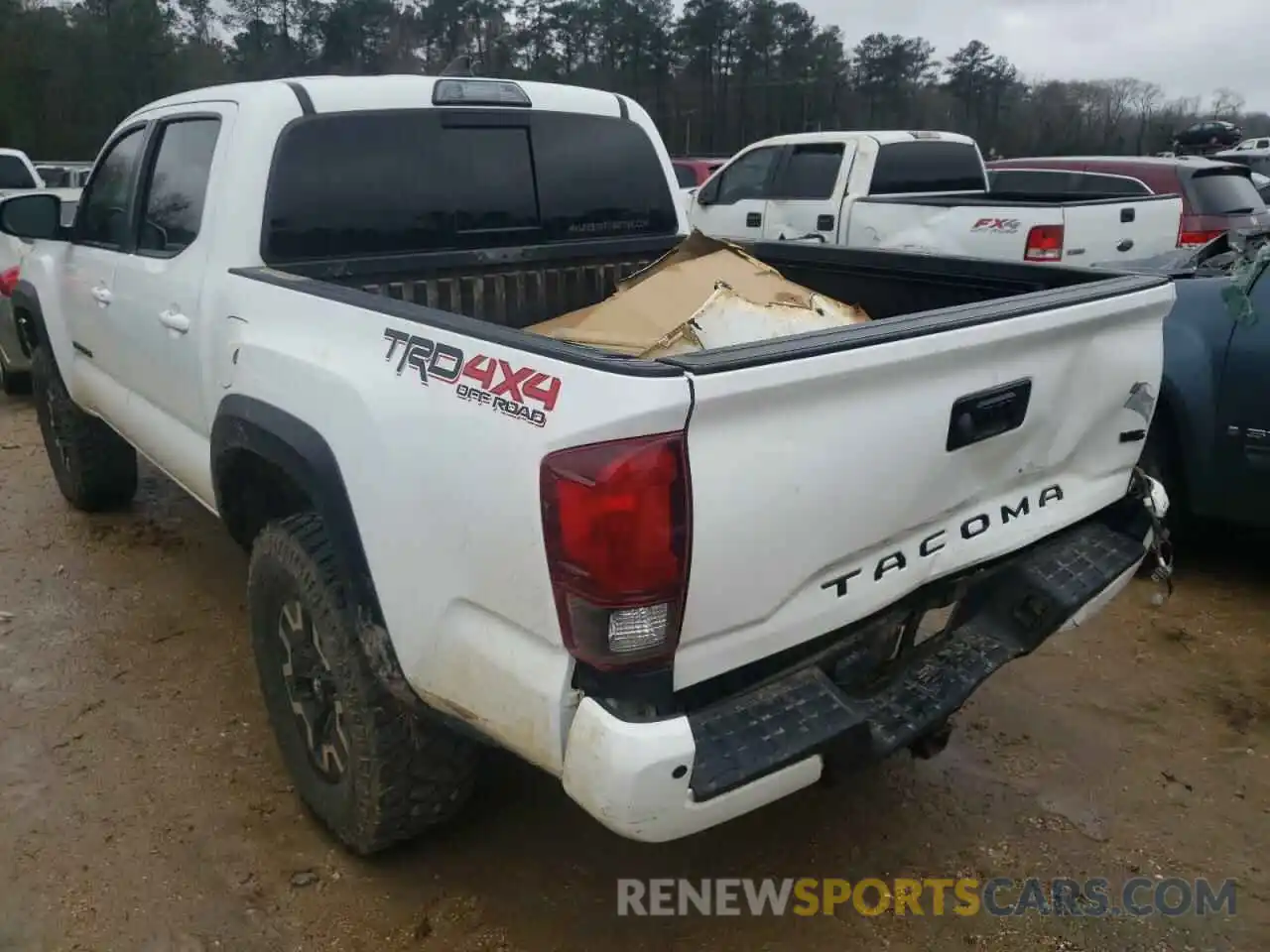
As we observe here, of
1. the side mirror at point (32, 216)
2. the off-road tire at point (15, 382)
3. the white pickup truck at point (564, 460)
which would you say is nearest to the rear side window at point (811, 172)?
the white pickup truck at point (564, 460)

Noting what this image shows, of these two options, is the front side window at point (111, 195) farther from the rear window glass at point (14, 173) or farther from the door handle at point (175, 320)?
the rear window glass at point (14, 173)

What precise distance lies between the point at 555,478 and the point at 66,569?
377 cm

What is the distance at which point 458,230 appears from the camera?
353 cm

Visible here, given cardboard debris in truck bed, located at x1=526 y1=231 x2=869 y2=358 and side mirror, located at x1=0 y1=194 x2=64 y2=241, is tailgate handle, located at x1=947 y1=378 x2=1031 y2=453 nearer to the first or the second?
cardboard debris in truck bed, located at x1=526 y1=231 x2=869 y2=358

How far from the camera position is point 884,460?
2109 mm

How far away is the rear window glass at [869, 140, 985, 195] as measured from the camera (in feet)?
30.6

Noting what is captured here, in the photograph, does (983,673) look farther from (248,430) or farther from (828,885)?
(248,430)

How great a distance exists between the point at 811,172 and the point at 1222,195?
3682 mm

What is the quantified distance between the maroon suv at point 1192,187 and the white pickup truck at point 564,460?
23.0 feet

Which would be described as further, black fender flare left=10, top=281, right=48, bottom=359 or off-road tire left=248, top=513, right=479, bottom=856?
black fender flare left=10, top=281, right=48, bottom=359

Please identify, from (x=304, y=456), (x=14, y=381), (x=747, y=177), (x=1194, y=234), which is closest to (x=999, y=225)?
(x=1194, y=234)

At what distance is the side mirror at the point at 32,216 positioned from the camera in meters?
4.19


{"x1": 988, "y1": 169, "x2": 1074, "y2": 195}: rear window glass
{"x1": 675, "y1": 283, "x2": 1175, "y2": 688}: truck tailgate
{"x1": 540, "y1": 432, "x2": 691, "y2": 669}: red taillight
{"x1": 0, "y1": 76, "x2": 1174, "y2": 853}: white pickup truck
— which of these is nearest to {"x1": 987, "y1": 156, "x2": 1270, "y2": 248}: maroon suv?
{"x1": 988, "y1": 169, "x2": 1074, "y2": 195}: rear window glass

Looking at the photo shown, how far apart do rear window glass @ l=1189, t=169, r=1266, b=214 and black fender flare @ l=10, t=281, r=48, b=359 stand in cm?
912
